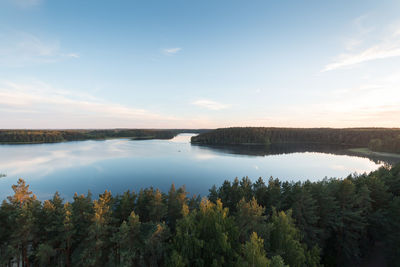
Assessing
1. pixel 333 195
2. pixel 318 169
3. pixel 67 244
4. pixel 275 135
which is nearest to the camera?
pixel 67 244

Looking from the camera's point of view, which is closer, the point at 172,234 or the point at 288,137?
the point at 172,234

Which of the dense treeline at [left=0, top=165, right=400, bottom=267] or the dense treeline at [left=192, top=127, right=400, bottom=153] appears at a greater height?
the dense treeline at [left=192, top=127, right=400, bottom=153]

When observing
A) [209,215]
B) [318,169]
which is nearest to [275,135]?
[318,169]

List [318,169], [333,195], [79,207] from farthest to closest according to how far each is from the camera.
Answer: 1. [318,169]
2. [333,195]
3. [79,207]

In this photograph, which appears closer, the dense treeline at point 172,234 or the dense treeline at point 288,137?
the dense treeline at point 172,234

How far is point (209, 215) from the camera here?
13.1 metres

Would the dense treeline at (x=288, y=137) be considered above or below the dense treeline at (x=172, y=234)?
above

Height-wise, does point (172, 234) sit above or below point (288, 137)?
below

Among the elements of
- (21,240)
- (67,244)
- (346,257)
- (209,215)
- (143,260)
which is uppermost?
(209,215)

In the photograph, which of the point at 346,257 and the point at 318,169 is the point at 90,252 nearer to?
the point at 346,257

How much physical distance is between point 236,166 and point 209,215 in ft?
161

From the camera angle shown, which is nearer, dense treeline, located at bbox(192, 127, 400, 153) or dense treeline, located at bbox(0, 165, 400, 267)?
dense treeline, located at bbox(0, 165, 400, 267)

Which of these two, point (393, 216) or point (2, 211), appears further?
point (393, 216)

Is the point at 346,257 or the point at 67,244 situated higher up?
the point at 67,244
